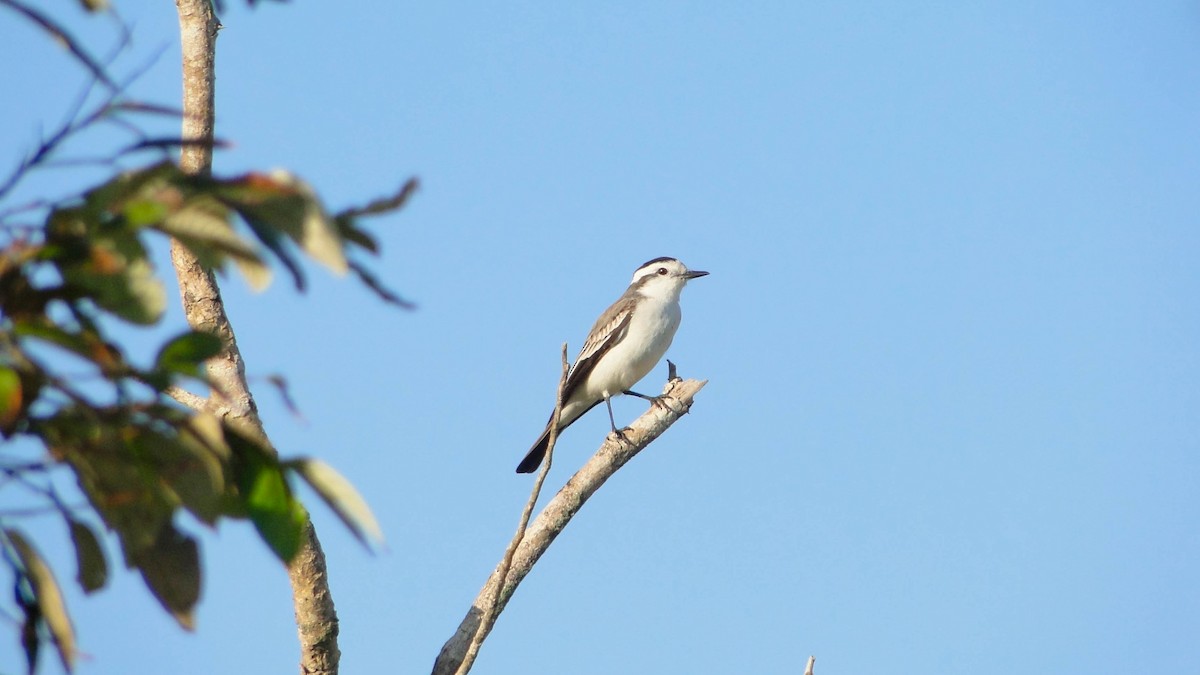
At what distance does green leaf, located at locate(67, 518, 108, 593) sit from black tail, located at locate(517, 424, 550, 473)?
353 inches

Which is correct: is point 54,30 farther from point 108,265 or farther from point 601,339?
point 601,339

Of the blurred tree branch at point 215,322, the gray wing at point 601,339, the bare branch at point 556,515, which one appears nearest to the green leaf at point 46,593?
the blurred tree branch at point 215,322

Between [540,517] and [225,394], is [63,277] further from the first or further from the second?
[540,517]

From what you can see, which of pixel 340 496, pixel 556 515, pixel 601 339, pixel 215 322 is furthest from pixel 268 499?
pixel 601 339

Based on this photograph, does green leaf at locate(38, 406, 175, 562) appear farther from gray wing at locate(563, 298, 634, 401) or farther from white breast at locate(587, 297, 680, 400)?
white breast at locate(587, 297, 680, 400)

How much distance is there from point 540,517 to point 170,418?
4.56m

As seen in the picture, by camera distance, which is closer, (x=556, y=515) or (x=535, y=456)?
(x=556, y=515)

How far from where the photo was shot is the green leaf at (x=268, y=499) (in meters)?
1.64

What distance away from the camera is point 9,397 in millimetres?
1409

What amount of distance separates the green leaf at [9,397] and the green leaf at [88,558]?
344 mm

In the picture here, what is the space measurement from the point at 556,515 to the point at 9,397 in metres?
4.77

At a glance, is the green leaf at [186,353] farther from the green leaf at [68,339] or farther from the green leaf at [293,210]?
the green leaf at [293,210]

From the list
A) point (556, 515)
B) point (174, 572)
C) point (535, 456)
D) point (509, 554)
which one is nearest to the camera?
Answer: point (174, 572)

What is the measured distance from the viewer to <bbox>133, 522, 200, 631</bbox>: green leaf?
1.71 meters
